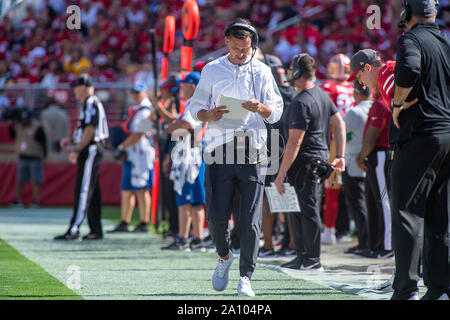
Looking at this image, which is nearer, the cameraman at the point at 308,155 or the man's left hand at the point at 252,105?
the man's left hand at the point at 252,105

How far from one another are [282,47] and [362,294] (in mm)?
13589

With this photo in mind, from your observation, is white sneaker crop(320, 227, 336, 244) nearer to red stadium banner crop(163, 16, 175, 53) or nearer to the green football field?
the green football field

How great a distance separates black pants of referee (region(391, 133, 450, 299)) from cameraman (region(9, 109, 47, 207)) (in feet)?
43.7

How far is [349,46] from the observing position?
18562mm

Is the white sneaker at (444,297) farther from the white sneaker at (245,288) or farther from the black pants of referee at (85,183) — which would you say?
the black pants of referee at (85,183)

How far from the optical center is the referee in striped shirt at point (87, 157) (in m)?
10.9

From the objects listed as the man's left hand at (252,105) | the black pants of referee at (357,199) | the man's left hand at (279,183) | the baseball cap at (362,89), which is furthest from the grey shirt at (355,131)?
the man's left hand at (252,105)

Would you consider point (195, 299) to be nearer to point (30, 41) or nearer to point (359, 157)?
point (359, 157)

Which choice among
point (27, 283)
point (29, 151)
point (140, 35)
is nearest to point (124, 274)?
point (27, 283)

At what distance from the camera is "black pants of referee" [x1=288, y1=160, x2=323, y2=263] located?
7684mm

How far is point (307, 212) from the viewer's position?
25.3 feet

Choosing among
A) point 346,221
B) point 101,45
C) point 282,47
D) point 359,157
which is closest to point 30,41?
point 101,45

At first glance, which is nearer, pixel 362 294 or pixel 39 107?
pixel 362 294

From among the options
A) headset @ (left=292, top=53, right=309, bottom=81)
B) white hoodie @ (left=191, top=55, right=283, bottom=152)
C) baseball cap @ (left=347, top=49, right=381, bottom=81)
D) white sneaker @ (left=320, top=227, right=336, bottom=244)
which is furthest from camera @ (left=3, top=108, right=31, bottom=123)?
white hoodie @ (left=191, top=55, right=283, bottom=152)
